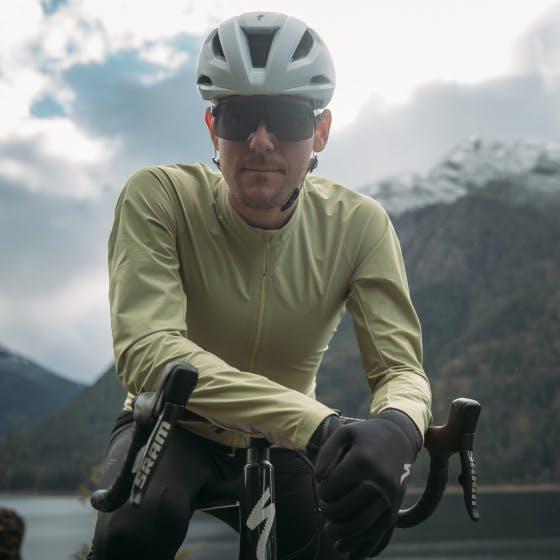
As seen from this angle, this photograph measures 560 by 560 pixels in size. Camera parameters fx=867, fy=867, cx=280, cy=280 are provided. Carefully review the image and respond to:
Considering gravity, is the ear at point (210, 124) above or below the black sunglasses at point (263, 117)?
below

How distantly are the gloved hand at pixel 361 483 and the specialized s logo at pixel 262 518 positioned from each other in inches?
14.1

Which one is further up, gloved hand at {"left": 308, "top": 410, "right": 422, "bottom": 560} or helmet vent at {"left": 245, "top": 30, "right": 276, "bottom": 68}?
helmet vent at {"left": 245, "top": 30, "right": 276, "bottom": 68}

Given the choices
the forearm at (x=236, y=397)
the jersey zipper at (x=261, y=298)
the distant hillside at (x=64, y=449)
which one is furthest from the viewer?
the distant hillside at (x=64, y=449)

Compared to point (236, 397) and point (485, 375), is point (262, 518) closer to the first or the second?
point (236, 397)

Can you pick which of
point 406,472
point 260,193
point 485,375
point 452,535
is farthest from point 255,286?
point 485,375

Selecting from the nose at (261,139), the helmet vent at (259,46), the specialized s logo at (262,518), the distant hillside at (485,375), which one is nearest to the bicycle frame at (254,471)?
the specialized s logo at (262,518)

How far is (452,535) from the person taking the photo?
93.4 metres

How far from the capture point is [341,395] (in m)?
160

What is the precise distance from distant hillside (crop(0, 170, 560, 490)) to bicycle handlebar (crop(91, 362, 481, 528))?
133602 millimetres

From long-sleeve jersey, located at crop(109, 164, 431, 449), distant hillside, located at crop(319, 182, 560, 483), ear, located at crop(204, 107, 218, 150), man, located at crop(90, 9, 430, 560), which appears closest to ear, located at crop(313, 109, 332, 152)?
man, located at crop(90, 9, 430, 560)

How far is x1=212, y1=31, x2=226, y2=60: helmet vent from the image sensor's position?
275 cm

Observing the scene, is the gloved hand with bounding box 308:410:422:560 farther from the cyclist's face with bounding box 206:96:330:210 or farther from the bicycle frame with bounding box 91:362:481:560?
the cyclist's face with bounding box 206:96:330:210

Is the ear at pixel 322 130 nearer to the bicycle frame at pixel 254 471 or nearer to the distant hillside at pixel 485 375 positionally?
the bicycle frame at pixel 254 471

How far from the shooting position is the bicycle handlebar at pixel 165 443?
77.1 inches
